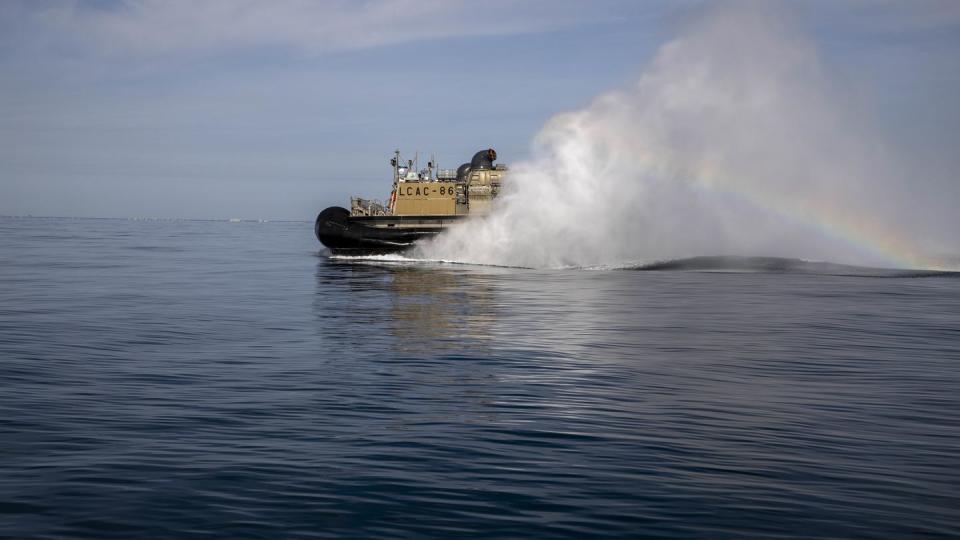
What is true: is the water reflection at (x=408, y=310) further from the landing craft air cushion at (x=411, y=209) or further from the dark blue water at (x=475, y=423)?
the landing craft air cushion at (x=411, y=209)

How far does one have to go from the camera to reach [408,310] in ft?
84.6

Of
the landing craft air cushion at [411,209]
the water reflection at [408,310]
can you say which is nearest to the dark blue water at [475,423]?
the water reflection at [408,310]

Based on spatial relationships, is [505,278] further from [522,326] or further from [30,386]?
[30,386]

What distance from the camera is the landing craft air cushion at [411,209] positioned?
58.3 metres

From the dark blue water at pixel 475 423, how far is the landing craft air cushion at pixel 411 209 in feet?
108

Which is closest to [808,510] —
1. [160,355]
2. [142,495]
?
[142,495]

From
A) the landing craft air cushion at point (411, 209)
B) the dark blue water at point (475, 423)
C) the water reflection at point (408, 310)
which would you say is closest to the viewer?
the dark blue water at point (475, 423)

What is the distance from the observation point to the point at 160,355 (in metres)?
16.7

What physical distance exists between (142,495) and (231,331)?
1297cm

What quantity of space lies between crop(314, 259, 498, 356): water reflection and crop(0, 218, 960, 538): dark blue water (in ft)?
0.67

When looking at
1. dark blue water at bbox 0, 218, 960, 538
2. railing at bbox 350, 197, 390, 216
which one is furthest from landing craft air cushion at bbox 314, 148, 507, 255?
dark blue water at bbox 0, 218, 960, 538

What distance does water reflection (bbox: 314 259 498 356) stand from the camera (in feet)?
63.5

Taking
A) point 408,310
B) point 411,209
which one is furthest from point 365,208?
point 408,310

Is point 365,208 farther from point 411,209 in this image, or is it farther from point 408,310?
point 408,310
